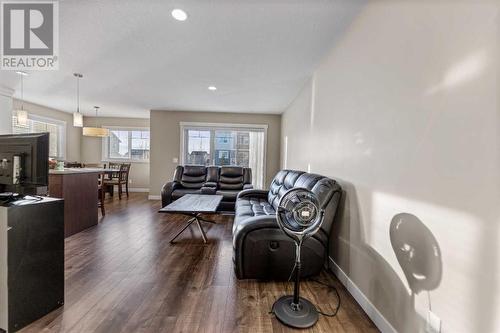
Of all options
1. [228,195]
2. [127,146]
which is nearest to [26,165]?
[228,195]

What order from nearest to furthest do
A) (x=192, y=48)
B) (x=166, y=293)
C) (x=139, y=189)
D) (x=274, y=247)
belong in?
1. (x=166, y=293)
2. (x=274, y=247)
3. (x=192, y=48)
4. (x=139, y=189)

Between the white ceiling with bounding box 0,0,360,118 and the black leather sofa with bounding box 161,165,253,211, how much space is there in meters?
1.64

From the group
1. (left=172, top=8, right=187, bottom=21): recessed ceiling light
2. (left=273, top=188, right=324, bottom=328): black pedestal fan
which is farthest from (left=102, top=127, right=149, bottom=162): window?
(left=273, top=188, right=324, bottom=328): black pedestal fan

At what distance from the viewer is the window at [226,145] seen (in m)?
6.15

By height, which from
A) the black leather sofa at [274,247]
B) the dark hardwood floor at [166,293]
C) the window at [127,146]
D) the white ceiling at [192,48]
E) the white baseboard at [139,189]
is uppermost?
the white ceiling at [192,48]

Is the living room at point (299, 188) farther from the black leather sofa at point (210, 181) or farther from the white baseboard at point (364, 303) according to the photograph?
the black leather sofa at point (210, 181)

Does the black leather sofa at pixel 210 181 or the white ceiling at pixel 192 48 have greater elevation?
the white ceiling at pixel 192 48

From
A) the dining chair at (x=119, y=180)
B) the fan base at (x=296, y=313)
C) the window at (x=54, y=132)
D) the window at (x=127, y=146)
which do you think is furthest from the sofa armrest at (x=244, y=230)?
the window at (x=54, y=132)

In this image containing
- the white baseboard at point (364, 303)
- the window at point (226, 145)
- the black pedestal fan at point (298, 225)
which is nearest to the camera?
the white baseboard at point (364, 303)

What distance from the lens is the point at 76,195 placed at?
3.24m

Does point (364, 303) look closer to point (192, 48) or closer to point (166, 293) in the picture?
point (166, 293)

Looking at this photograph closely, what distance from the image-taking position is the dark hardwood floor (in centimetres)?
152

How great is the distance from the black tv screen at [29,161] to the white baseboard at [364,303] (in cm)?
248

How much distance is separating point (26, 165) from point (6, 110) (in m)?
4.72
